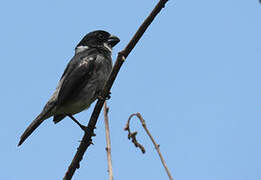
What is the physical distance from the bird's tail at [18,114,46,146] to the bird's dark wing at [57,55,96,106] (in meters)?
0.41

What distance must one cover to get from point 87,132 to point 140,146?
1.95m

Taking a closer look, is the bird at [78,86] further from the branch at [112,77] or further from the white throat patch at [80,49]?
the branch at [112,77]

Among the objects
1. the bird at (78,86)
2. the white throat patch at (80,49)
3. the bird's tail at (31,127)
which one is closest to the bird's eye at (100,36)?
the white throat patch at (80,49)

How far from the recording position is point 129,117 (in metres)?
3.02

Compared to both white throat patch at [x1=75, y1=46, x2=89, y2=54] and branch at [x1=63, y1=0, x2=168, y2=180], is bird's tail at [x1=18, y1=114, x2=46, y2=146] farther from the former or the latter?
white throat patch at [x1=75, y1=46, x2=89, y2=54]

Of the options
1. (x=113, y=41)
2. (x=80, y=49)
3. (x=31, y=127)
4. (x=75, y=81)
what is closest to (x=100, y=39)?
(x=113, y=41)

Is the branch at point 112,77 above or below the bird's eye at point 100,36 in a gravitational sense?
below

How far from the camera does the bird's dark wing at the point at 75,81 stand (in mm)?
6840

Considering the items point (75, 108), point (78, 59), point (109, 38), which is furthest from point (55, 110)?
point (109, 38)

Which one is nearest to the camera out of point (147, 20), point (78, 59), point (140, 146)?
point (140, 146)

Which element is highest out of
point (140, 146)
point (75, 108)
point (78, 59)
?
point (78, 59)

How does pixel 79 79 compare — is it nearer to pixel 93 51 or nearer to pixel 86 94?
pixel 86 94

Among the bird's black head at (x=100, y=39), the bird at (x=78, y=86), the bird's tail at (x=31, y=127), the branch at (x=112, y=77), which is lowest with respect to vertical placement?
the branch at (x=112, y=77)

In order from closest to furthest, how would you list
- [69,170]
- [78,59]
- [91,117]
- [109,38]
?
1. [69,170]
2. [91,117]
3. [78,59]
4. [109,38]
